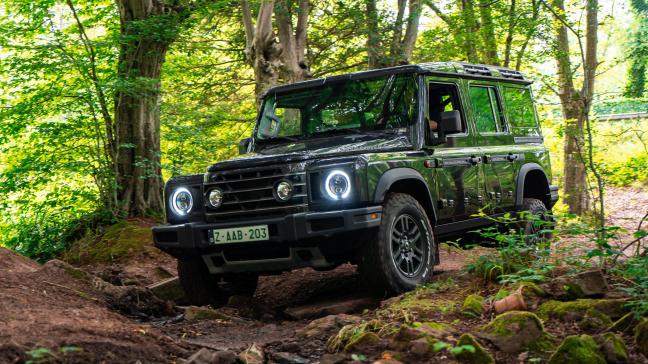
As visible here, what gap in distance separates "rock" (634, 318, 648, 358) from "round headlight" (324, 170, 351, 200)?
2393 mm

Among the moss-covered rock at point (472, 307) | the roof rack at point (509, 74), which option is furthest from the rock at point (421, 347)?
the roof rack at point (509, 74)

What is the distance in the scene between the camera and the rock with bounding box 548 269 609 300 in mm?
5141

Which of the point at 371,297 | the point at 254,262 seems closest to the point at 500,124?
the point at 371,297

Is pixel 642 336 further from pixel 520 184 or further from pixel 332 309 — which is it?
pixel 520 184

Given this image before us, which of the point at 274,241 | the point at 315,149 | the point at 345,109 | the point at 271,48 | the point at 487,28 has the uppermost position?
the point at 487,28

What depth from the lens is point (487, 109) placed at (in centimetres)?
823

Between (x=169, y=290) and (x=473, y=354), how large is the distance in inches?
175

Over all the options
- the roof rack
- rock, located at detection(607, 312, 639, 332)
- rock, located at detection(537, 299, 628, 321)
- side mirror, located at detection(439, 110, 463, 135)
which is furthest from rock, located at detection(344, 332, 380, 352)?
the roof rack

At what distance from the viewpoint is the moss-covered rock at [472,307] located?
5215 millimetres

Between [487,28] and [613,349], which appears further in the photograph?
[487,28]

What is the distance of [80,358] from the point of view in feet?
13.3

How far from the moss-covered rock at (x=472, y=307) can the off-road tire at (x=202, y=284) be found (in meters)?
2.57

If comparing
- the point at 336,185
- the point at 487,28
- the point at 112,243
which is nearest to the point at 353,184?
the point at 336,185

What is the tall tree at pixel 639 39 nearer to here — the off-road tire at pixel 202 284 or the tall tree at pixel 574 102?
the tall tree at pixel 574 102
